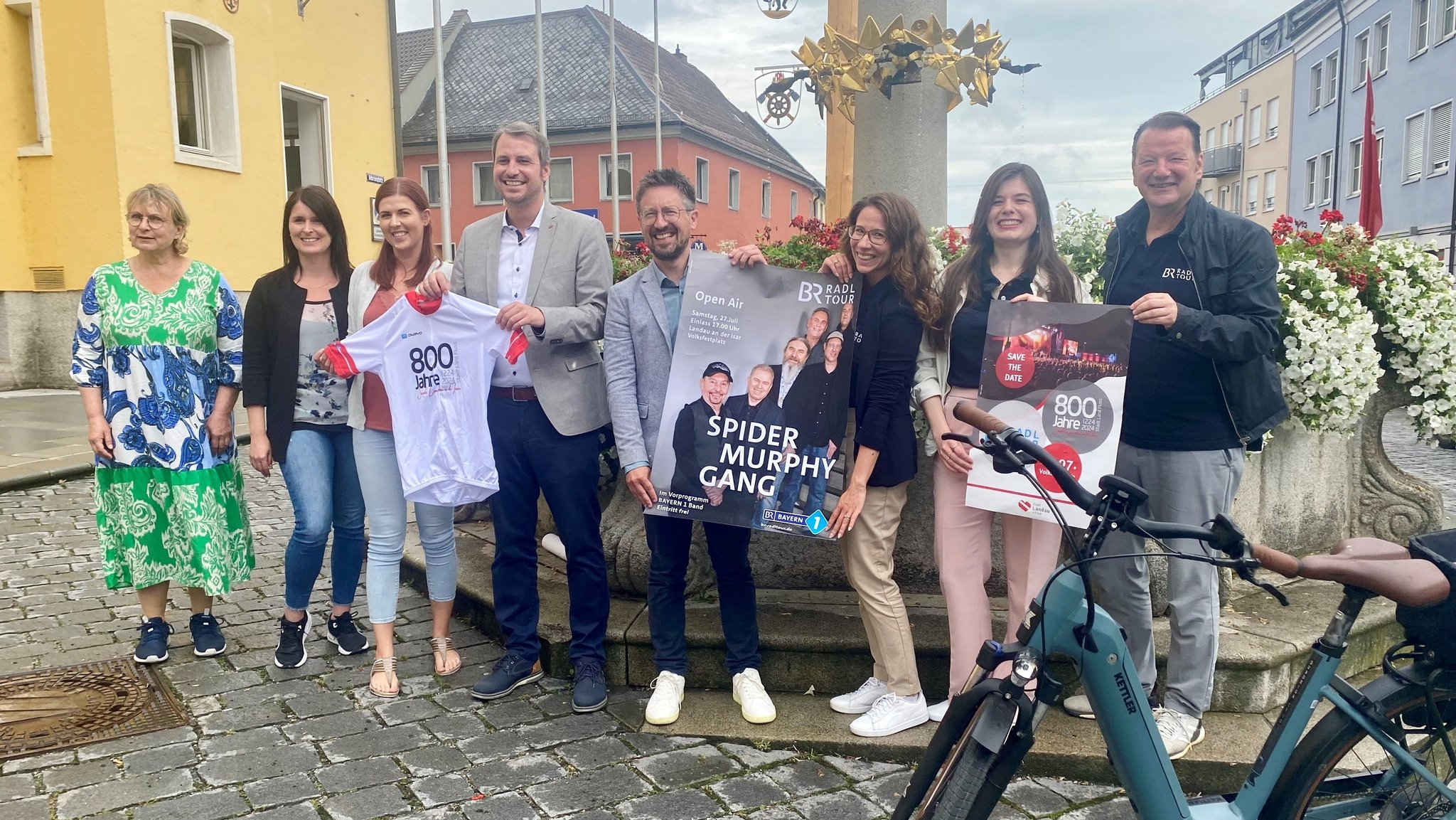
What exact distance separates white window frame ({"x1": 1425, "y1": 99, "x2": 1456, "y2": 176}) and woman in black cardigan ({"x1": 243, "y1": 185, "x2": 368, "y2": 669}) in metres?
32.8

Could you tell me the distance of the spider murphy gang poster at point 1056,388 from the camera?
3381mm

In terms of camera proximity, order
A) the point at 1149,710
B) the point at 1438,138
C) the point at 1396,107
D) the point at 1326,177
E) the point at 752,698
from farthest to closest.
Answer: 1. the point at 1326,177
2. the point at 1396,107
3. the point at 1438,138
4. the point at 752,698
5. the point at 1149,710

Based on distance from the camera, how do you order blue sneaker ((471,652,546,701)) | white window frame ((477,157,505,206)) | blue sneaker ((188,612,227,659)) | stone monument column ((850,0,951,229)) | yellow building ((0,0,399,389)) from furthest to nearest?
white window frame ((477,157,505,206)), yellow building ((0,0,399,389)), stone monument column ((850,0,951,229)), blue sneaker ((188,612,227,659)), blue sneaker ((471,652,546,701))

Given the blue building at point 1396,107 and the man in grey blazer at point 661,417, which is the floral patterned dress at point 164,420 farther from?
the blue building at point 1396,107

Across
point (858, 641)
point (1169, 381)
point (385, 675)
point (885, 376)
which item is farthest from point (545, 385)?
point (1169, 381)

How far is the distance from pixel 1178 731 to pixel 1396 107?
3598cm

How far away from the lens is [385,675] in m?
4.42

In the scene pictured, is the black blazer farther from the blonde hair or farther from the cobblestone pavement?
the cobblestone pavement

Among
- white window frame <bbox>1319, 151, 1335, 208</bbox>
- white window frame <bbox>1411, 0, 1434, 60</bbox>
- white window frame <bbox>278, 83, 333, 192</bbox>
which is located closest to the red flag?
white window frame <bbox>278, 83, 333, 192</bbox>

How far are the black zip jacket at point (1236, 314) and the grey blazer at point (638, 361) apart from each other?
1.78 meters

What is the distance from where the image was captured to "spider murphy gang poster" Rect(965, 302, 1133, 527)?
3381 mm

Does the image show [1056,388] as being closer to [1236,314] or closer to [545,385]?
[1236,314]

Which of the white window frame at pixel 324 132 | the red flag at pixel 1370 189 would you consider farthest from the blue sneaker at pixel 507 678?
the white window frame at pixel 324 132

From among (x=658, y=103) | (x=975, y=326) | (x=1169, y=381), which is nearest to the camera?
(x=1169, y=381)
